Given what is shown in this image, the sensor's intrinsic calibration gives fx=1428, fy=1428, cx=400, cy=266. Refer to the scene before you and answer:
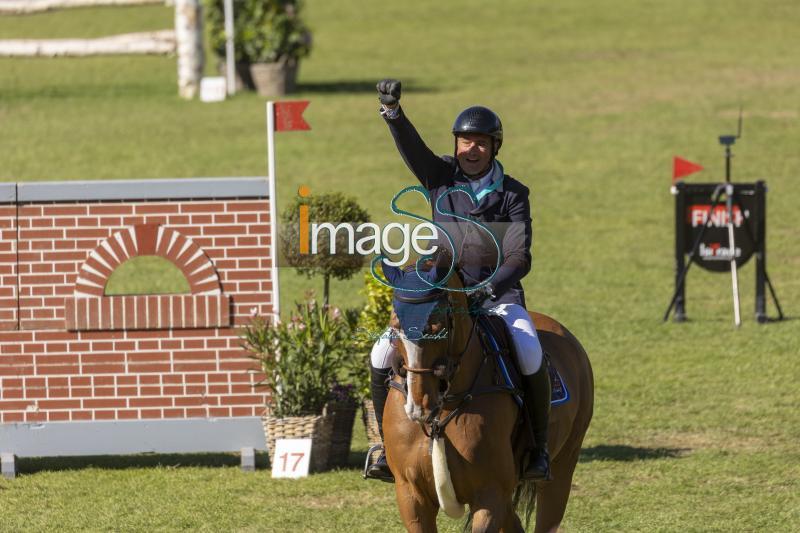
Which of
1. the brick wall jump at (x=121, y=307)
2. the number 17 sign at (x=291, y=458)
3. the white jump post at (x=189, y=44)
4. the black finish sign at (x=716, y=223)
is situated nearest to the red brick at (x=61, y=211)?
the brick wall jump at (x=121, y=307)

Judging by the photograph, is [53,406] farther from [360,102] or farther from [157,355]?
[360,102]

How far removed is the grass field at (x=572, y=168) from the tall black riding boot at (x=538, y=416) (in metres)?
2.01

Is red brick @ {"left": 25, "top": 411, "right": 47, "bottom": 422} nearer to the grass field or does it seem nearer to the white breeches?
the grass field

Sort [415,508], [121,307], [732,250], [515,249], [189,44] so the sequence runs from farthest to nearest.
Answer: [189,44]
[732,250]
[121,307]
[515,249]
[415,508]

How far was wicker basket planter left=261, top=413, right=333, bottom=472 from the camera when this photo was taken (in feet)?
34.2

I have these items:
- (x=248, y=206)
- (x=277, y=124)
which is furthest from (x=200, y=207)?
(x=277, y=124)

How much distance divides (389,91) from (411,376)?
4.81ft

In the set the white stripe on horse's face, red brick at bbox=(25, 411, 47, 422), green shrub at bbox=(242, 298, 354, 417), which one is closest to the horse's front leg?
the white stripe on horse's face

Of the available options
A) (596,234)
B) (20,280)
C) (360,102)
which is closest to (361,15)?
(360,102)

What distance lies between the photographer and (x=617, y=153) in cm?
2517

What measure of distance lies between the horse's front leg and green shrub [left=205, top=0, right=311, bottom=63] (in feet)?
73.5

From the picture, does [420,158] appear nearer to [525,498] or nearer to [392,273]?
[392,273]

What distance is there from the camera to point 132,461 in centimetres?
1118

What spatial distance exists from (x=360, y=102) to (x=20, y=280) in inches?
744
